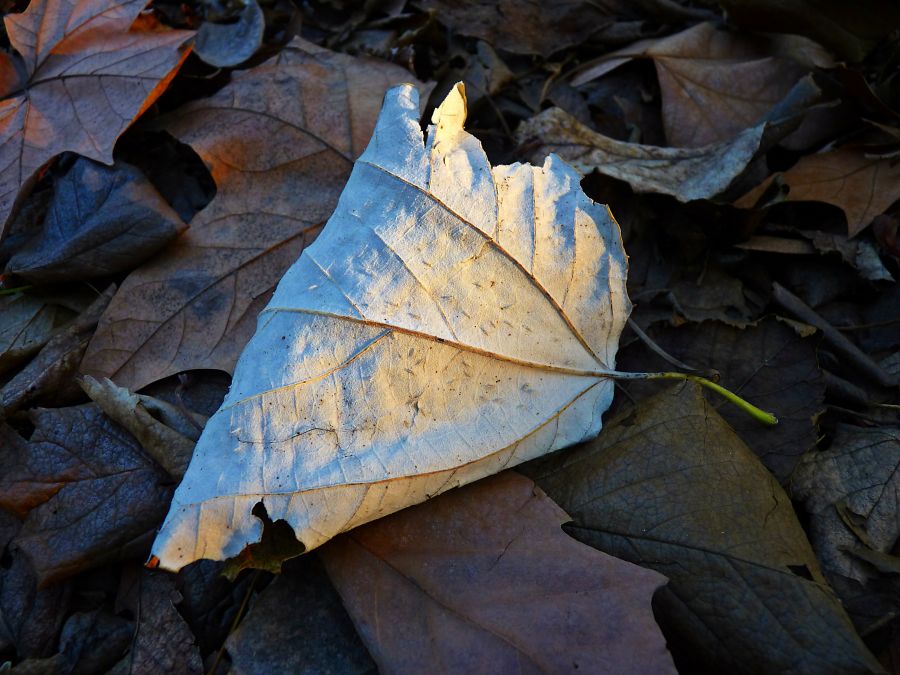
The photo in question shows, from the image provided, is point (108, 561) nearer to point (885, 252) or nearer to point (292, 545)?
point (292, 545)

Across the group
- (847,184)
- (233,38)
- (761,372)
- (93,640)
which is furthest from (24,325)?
(847,184)

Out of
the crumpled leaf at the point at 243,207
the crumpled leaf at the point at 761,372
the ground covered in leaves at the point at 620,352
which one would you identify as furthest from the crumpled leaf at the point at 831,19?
the crumpled leaf at the point at 243,207

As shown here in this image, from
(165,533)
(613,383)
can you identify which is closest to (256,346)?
(165,533)

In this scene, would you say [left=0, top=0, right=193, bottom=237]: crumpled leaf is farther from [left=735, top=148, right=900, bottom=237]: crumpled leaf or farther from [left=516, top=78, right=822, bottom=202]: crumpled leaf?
[left=735, top=148, right=900, bottom=237]: crumpled leaf

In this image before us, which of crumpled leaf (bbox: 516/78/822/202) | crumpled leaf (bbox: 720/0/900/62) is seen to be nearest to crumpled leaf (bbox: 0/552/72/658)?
crumpled leaf (bbox: 516/78/822/202)

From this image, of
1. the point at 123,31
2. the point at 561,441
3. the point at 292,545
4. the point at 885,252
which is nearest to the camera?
the point at 292,545

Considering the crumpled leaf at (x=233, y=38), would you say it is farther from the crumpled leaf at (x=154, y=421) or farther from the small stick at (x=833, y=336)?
the small stick at (x=833, y=336)
